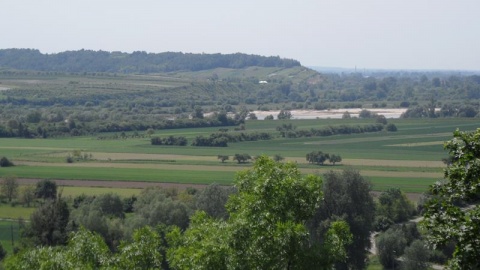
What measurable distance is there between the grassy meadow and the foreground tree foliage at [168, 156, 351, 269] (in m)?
42.3

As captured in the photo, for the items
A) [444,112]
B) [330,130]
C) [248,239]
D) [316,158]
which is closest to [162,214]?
[248,239]

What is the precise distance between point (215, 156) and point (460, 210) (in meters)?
81.3

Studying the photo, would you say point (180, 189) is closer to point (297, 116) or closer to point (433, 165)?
point (433, 165)

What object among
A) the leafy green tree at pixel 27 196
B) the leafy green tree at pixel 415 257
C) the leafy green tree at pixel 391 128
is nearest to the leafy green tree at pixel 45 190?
the leafy green tree at pixel 27 196

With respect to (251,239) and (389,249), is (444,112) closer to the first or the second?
(389,249)

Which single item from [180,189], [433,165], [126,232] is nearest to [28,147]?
[180,189]

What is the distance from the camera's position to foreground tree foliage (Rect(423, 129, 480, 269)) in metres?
11.9

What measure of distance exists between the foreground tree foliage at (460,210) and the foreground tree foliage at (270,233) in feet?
15.6

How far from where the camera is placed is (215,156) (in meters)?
93.5

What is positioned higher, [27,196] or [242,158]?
[27,196]

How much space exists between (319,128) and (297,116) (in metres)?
35.6

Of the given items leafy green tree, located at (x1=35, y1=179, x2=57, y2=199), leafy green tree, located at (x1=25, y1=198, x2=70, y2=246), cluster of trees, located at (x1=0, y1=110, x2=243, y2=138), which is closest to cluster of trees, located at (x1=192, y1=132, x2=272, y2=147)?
cluster of trees, located at (x1=0, y1=110, x2=243, y2=138)

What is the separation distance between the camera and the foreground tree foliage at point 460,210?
39.2ft

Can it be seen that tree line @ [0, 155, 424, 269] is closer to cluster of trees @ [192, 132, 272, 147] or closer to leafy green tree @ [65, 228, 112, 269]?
leafy green tree @ [65, 228, 112, 269]
